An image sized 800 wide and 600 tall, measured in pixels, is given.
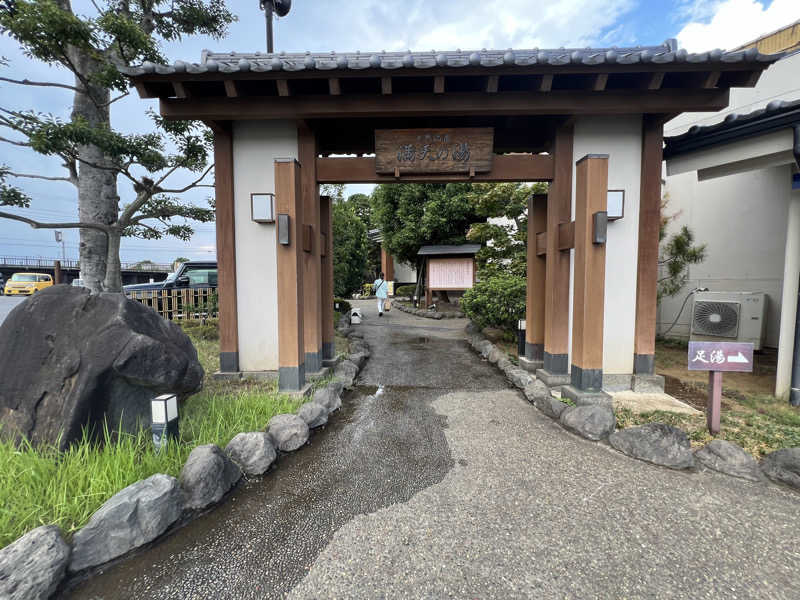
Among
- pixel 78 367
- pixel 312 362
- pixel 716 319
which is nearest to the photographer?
pixel 78 367

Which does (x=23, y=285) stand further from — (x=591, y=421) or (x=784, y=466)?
(x=784, y=466)

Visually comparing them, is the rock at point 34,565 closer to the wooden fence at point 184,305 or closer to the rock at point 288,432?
the rock at point 288,432

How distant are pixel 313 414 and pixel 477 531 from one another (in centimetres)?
216

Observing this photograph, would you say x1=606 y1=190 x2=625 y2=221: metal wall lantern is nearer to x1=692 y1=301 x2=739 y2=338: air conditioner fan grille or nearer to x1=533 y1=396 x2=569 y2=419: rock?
x1=533 y1=396 x2=569 y2=419: rock

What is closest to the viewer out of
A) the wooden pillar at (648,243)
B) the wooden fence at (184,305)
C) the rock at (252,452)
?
the rock at (252,452)

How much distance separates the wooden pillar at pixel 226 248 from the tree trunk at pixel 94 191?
2.89 metres

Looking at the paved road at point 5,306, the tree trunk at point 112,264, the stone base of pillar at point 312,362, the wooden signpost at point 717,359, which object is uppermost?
the tree trunk at point 112,264

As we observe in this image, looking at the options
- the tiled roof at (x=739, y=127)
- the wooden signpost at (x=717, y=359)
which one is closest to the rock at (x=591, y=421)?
the wooden signpost at (x=717, y=359)

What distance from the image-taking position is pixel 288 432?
3.33m

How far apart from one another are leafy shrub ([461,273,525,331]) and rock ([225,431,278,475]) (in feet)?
18.2

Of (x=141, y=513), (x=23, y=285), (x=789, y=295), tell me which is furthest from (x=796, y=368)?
(x=23, y=285)

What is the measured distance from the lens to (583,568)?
6.34ft

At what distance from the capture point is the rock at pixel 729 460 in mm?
2793

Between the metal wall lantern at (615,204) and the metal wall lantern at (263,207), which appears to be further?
the metal wall lantern at (263,207)
